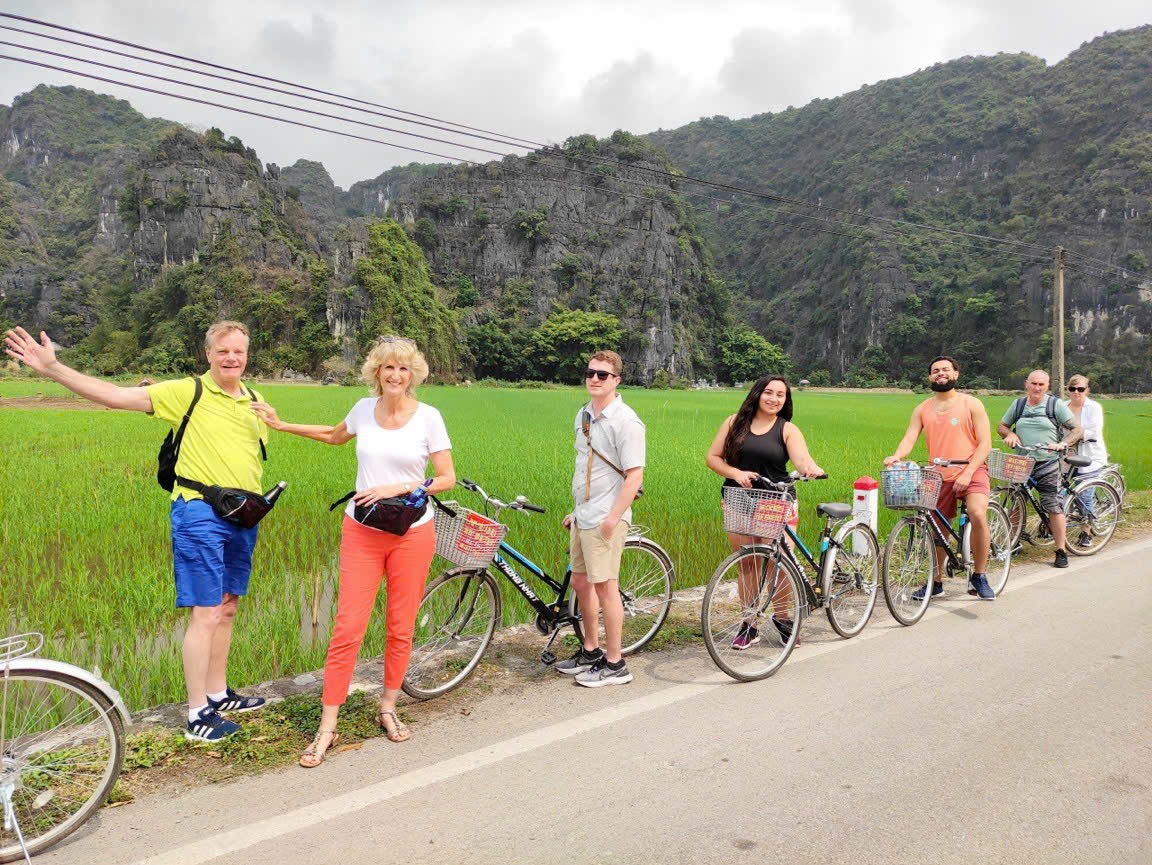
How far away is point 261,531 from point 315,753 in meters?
4.64

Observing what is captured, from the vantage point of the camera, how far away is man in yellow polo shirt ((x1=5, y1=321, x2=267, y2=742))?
2844 millimetres

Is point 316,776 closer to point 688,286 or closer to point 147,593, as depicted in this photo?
point 147,593

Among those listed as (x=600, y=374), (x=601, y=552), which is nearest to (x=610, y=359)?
(x=600, y=374)

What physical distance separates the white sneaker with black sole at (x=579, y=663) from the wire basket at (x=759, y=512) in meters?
0.93

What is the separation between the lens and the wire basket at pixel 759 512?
142 inches

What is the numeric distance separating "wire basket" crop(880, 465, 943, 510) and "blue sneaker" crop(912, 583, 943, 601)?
→ 58cm

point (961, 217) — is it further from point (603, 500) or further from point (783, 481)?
point (603, 500)

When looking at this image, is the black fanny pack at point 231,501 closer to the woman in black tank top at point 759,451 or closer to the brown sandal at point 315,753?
the brown sandal at point 315,753

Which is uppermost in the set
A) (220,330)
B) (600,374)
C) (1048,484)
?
(220,330)

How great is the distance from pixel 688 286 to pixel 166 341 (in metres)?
63.2

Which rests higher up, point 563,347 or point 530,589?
point 563,347

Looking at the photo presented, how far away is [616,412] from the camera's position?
3.43 metres

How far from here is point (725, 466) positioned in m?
3.99

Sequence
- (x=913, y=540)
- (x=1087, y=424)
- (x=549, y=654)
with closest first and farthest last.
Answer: (x=549, y=654)
(x=913, y=540)
(x=1087, y=424)
